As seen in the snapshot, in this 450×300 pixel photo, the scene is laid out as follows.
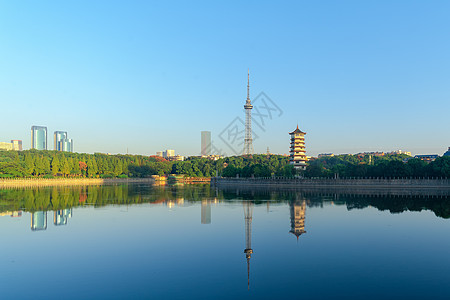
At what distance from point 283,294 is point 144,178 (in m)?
144

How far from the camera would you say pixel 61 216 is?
34.2 metres

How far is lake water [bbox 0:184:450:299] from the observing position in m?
14.4

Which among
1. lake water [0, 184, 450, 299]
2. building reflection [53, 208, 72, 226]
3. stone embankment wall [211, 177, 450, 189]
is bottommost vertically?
lake water [0, 184, 450, 299]

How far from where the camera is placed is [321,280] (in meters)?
15.5

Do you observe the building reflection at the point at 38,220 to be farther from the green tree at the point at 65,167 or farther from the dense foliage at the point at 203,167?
the green tree at the point at 65,167

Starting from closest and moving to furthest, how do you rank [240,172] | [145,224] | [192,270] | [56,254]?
[192,270], [56,254], [145,224], [240,172]

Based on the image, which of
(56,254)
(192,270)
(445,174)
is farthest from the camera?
(445,174)

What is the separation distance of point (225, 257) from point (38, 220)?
19.9 m

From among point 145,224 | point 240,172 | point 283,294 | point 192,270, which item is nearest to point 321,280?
point 283,294

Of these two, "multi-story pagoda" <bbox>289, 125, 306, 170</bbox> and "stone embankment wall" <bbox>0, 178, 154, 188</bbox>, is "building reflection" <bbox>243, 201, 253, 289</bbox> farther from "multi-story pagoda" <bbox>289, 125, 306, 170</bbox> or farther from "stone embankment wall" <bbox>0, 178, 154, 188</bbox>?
"stone embankment wall" <bbox>0, 178, 154, 188</bbox>

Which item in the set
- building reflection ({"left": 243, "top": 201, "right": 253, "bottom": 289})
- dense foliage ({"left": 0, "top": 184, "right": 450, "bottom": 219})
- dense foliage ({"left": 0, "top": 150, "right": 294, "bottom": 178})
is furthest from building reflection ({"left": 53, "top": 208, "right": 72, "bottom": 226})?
dense foliage ({"left": 0, "top": 150, "right": 294, "bottom": 178})

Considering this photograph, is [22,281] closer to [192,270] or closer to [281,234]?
[192,270]

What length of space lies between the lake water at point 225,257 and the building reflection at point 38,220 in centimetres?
9

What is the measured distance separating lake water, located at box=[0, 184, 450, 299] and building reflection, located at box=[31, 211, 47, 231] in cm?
9
